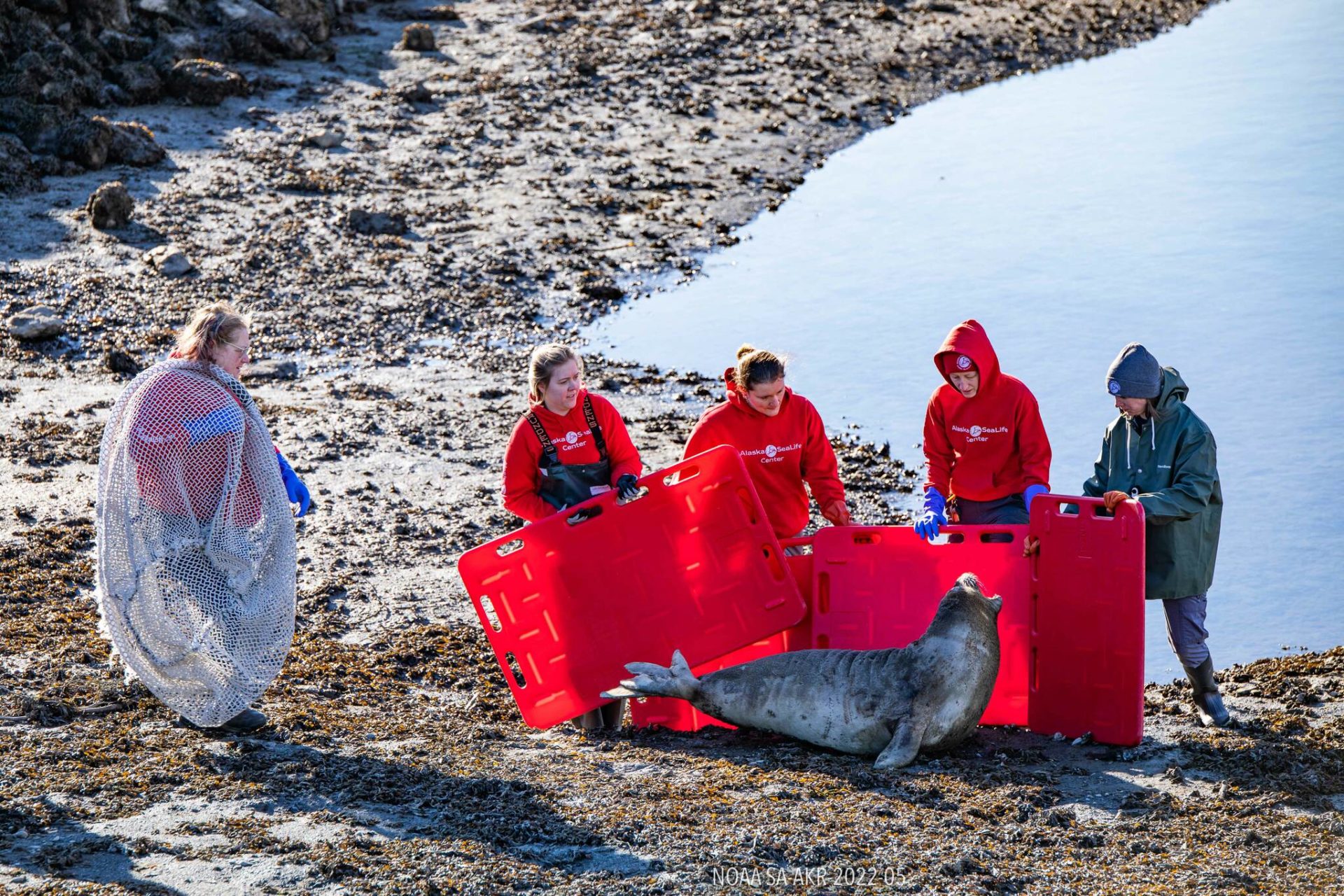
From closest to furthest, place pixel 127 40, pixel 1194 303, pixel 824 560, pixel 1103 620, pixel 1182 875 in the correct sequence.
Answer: pixel 1182 875 → pixel 1103 620 → pixel 824 560 → pixel 1194 303 → pixel 127 40

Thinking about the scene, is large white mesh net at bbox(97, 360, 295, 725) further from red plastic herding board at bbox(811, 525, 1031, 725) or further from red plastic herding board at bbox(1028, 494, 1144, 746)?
red plastic herding board at bbox(1028, 494, 1144, 746)

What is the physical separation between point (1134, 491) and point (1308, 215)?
10.4 meters

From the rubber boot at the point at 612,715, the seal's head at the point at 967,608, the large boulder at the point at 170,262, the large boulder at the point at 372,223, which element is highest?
the large boulder at the point at 372,223

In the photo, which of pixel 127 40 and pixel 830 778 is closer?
pixel 830 778

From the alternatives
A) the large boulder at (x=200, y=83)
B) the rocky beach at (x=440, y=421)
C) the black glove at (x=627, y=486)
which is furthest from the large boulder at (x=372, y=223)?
the black glove at (x=627, y=486)

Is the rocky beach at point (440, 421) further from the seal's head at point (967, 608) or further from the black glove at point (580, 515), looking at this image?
the black glove at point (580, 515)

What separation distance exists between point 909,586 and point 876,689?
77 centimetres

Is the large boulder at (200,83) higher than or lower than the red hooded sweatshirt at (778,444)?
higher

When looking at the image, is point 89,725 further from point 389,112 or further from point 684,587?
point 389,112

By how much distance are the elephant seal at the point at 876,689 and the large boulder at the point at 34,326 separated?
25.2 ft

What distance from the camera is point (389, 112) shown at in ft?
57.2

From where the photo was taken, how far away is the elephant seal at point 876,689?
245 inches

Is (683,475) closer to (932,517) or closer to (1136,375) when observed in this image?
(932,517)

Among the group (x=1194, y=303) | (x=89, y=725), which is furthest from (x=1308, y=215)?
(x=89, y=725)
